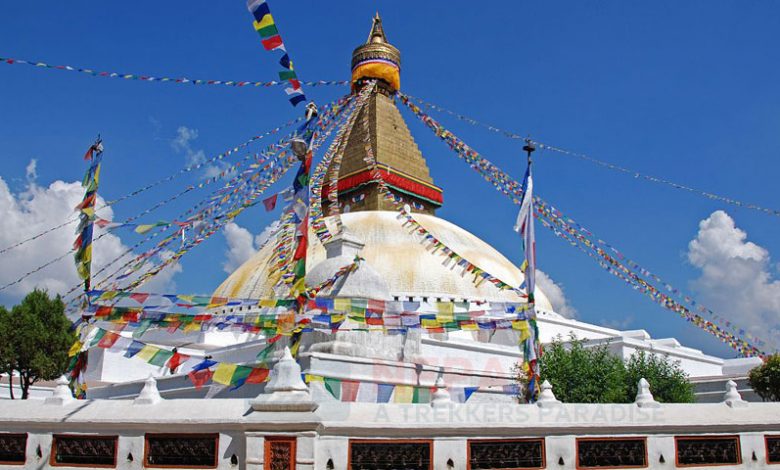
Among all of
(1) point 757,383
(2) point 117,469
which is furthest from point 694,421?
(1) point 757,383

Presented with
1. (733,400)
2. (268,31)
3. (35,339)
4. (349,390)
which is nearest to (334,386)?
(349,390)

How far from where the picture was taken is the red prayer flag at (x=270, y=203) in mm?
14496

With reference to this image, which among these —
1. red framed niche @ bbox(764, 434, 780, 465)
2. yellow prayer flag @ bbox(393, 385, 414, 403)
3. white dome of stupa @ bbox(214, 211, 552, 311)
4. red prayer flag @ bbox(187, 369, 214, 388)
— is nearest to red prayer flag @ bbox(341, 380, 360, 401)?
yellow prayer flag @ bbox(393, 385, 414, 403)

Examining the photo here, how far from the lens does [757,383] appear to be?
1828cm

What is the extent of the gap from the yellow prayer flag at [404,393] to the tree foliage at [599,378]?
9.33 ft

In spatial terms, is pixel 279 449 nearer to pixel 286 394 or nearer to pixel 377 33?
pixel 286 394

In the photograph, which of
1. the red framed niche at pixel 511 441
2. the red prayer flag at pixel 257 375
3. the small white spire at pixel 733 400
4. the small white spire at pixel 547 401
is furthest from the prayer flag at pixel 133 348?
the small white spire at pixel 733 400

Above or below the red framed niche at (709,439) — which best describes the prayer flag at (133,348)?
above

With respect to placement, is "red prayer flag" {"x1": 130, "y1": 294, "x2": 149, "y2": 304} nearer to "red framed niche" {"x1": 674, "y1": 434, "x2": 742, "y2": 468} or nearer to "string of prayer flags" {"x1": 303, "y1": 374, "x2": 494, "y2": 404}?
"string of prayer flags" {"x1": 303, "y1": 374, "x2": 494, "y2": 404}

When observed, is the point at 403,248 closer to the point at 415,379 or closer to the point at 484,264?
the point at 484,264

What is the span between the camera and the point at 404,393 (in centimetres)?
1681

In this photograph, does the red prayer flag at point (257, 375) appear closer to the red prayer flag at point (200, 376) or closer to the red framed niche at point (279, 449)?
the red prayer flag at point (200, 376)

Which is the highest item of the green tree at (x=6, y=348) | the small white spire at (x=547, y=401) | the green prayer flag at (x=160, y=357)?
the green tree at (x=6, y=348)

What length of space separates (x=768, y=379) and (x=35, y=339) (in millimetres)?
22407
